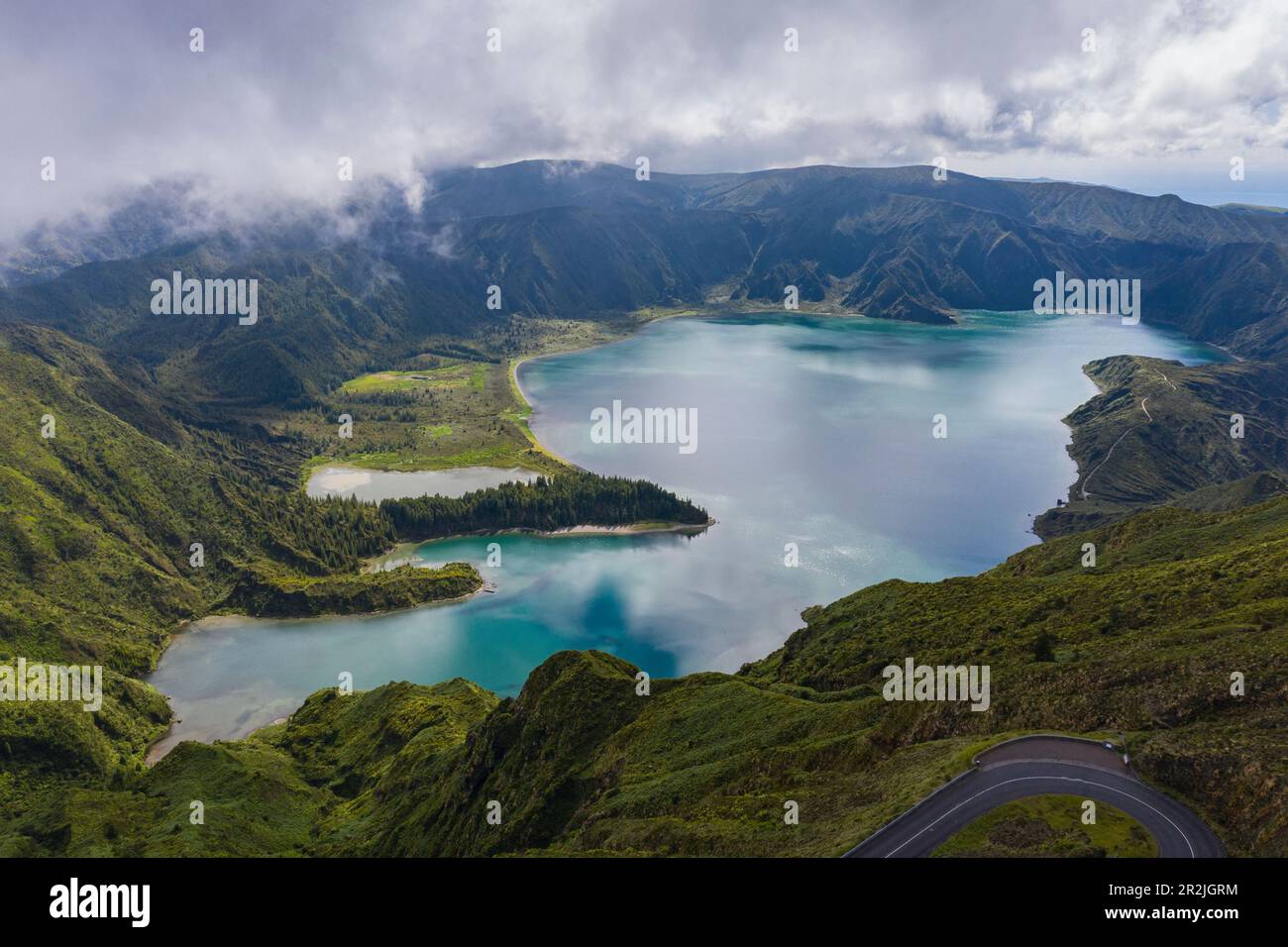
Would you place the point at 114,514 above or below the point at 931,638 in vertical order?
above

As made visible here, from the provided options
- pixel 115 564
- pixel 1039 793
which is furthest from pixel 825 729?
pixel 115 564

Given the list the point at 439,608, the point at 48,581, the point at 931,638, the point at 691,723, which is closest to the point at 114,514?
the point at 48,581

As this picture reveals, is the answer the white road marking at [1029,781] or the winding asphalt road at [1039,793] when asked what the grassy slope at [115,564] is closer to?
the winding asphalt road at [1039,793]

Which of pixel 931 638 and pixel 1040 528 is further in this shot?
pixel 1040 528

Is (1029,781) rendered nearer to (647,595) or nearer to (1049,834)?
(1049,834)

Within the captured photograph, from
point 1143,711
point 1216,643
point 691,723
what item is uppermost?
point 1216,643
